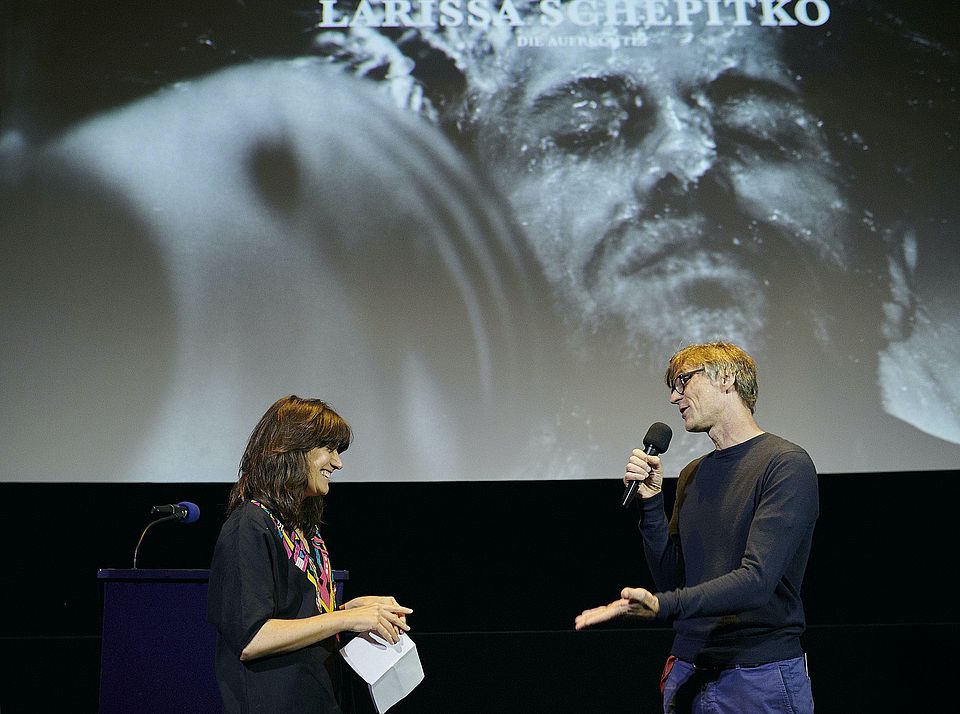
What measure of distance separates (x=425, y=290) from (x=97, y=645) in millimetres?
1847

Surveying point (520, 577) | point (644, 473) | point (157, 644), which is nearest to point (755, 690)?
point (644, 473)

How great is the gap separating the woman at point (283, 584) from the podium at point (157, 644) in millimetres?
348

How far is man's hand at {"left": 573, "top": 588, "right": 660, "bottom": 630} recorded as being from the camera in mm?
1769

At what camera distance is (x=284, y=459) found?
1.96 m

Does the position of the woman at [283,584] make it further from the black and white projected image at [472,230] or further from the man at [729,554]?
the black and white projected image at [472,230]

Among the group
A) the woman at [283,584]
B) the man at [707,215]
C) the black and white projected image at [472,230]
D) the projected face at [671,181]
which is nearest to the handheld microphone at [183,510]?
the woman at [283,584]

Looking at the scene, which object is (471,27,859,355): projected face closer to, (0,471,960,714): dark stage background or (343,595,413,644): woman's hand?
(0,471,960,714): dark stage background

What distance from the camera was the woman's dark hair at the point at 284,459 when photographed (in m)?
1.95

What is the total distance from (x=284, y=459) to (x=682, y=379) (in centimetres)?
96

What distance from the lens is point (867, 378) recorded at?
145 inches

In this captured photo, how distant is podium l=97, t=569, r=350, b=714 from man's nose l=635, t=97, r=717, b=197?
2269 millimetres

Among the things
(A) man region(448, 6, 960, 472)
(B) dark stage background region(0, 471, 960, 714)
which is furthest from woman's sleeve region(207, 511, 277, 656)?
(A) man region(448, 6, 960, 472)

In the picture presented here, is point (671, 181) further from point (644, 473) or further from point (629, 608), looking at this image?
point (629, 608)

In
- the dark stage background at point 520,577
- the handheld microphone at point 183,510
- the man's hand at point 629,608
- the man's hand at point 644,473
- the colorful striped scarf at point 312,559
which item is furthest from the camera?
the dark stage background at point 520,577
